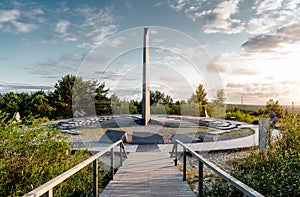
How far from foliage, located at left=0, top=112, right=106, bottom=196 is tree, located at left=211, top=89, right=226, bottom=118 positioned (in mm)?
17070

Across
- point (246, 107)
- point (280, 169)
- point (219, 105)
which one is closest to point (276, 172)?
point (280, 169)

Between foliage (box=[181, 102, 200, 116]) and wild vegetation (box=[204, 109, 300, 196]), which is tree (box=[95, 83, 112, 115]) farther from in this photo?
wild vegetation (box=[204, 109, 300, 196])

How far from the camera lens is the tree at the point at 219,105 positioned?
20514 millimetres

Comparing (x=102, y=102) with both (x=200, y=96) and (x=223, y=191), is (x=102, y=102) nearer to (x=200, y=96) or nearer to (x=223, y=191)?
(x=200, y=96)

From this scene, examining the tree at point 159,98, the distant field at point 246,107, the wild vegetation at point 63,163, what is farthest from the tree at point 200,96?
the wild vegetation at point 63,163

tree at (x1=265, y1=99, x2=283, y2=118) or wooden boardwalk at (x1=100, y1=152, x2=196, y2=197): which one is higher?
tree at (x1=265, y1=99, x2=283, y2=118)

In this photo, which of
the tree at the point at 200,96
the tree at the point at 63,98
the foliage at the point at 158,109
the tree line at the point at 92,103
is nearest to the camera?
the tree line at the point at 92,103

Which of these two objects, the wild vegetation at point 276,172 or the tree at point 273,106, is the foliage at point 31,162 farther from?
the tree at point 273,106

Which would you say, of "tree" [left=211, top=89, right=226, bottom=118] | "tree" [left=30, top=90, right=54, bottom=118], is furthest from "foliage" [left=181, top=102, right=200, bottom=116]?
"tree" [left=30, top=90, right=54, bottom=118]

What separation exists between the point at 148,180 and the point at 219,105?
18.0 meters

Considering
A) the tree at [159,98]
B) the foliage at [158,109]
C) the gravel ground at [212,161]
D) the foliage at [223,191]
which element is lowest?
the gravel ground at [212,161]

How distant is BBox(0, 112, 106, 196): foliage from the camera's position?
3240mm

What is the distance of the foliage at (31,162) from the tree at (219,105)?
1707 cm

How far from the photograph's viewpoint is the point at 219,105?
2195 cm
